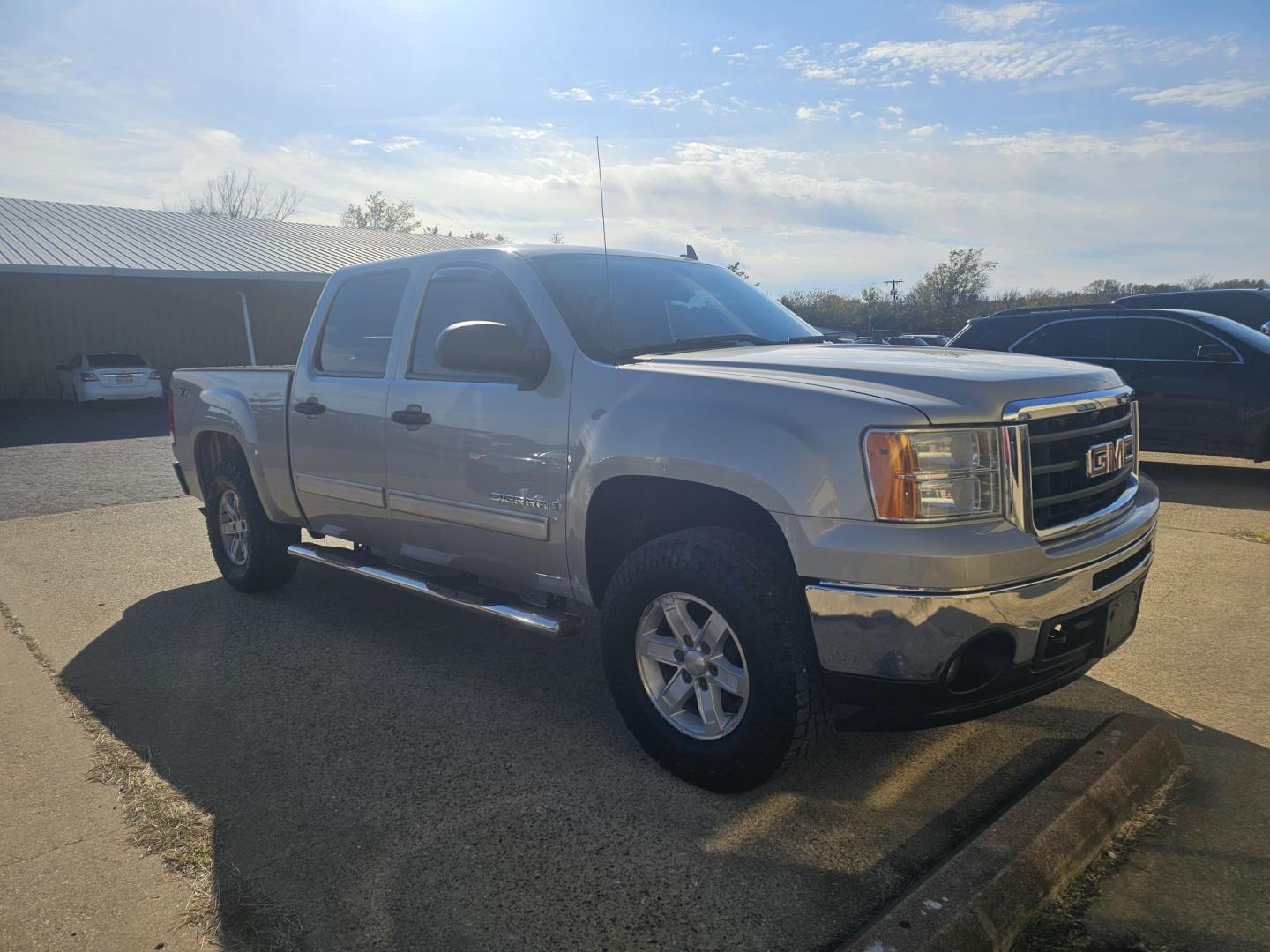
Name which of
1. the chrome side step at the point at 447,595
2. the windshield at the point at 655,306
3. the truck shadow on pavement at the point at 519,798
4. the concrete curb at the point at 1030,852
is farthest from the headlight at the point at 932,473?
the chrome side step at the point at 447,595

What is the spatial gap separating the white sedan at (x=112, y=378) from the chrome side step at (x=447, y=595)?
19.1m

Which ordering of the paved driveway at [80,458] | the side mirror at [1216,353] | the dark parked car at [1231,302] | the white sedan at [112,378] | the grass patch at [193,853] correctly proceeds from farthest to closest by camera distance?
the white sedan at [112,378] → the dark parked car at [1231,302] → the paved driveway at [80,458] → the side mirror at [1216,353] → the grass patch at [193,853]

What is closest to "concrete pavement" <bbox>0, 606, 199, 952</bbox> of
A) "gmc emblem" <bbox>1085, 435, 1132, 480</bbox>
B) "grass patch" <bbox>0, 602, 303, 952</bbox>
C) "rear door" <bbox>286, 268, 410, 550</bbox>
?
"grass patch" <bbox>0, 602, 303, 952</bbox>

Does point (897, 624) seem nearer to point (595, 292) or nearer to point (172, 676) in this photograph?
point (595, 292)

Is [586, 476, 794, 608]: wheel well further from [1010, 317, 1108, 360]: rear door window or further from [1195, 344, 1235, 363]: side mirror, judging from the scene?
[1195, 344, 1235, 363]: side mirror

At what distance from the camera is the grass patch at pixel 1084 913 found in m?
2.32

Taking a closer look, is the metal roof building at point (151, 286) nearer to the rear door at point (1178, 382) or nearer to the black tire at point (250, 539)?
the black tire at point (250, 539)

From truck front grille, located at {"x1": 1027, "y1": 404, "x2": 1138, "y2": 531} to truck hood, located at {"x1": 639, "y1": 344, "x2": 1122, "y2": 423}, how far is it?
110mm

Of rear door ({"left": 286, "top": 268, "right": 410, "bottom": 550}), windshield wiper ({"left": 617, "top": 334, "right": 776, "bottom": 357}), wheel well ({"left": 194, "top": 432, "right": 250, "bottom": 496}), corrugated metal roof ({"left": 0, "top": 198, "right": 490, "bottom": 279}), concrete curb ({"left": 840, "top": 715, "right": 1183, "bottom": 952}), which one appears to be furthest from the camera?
corrugated metal roof ({"left": 0, "top": 198, "right": 490, "bottom": 279})

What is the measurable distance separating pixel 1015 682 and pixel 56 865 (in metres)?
2.98

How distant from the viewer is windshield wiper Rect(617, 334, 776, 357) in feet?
12.6

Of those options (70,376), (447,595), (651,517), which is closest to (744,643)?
(651,517)

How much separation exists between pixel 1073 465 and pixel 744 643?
48.1 inches

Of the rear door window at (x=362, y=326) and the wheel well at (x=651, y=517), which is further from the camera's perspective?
the rear door window at (x=362, y=326)
